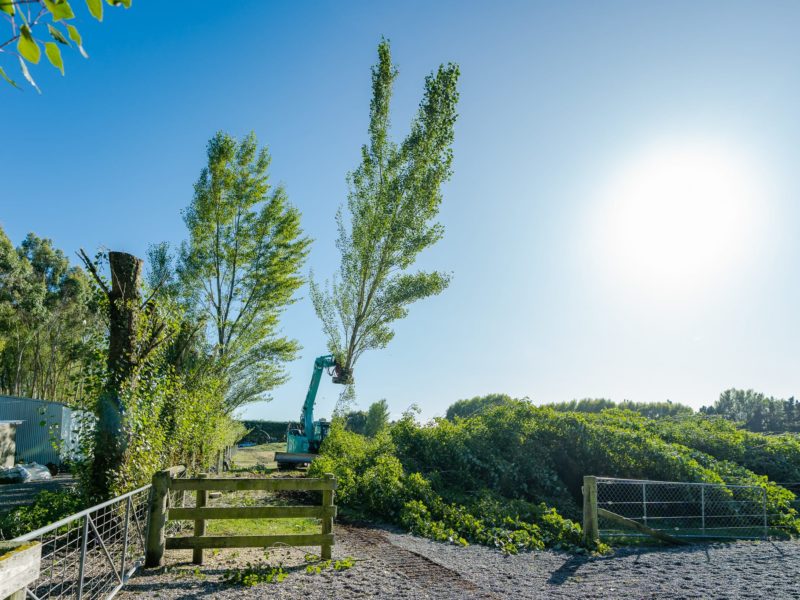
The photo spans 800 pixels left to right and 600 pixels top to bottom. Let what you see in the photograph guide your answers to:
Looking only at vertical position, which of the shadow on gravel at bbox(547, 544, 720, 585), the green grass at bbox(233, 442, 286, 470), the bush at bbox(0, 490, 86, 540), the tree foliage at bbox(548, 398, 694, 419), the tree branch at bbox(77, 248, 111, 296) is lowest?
the green grass at bbox(233, 442, 286, 470)

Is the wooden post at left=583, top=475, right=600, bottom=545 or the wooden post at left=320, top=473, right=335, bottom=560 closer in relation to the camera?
the wooden post at left=320, top=473, right=335, bottom=560

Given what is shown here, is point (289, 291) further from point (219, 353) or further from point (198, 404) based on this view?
point (198, 404)

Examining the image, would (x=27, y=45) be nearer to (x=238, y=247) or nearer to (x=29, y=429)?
(x=238, y=247)

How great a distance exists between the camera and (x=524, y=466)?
1466 centimetres

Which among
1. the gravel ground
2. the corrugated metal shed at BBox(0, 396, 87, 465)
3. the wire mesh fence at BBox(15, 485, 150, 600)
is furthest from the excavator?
the wire mesh fence at BBox(15, 485, 150, 600)

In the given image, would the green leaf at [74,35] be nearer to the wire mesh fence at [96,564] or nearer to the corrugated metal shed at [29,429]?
the wire mesh fence at [96,564]

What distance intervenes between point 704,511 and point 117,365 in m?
12.5

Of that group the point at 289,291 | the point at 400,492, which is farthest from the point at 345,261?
the point at 400,492

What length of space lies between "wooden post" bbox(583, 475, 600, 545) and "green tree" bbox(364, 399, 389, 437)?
1891cm

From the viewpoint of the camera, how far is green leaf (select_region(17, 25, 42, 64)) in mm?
1727

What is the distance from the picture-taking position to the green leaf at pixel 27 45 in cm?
173

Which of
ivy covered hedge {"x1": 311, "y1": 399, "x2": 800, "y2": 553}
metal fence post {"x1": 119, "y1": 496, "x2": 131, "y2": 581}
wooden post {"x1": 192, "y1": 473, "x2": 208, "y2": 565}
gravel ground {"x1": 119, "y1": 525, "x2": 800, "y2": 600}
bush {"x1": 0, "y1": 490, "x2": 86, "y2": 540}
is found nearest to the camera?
metal fence post {"x1": 119, "y1": 496, "x2": 131, "y2": 581}

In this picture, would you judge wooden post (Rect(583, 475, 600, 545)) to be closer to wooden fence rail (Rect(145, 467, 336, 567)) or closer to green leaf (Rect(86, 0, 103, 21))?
wooden fence rail (Rect(145, 467, 336, 567))

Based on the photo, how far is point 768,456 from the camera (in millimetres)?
16750
